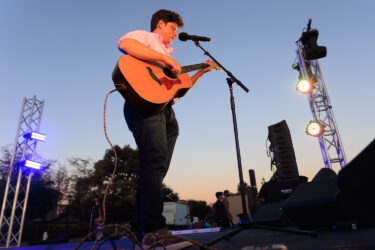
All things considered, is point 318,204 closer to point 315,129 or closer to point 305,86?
point 315,129

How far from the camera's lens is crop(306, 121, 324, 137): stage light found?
7153mm

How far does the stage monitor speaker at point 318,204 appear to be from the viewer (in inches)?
76.9

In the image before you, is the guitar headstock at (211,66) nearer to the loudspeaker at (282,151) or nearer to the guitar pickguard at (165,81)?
the guitar pickguard at (165,81)

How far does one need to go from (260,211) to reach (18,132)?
936cm

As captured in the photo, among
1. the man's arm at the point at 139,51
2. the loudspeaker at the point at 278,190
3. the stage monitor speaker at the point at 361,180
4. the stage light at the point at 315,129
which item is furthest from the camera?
the stage light at the point at 315,129

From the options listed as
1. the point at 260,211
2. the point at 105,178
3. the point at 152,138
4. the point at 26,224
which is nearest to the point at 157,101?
the point at 152,138

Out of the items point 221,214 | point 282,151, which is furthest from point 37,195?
point 282,151

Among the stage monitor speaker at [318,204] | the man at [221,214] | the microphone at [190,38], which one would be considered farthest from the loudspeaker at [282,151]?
→ the microphone at [190,38]

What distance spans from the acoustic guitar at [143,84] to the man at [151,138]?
0.06 meters

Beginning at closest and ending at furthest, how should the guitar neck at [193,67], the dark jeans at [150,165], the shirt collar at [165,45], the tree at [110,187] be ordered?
the dark jeans at [150,165] < the shirt collar at [165,45] < the guitar neck at [193,67] < the tree at [110,187]

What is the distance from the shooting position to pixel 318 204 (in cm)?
199

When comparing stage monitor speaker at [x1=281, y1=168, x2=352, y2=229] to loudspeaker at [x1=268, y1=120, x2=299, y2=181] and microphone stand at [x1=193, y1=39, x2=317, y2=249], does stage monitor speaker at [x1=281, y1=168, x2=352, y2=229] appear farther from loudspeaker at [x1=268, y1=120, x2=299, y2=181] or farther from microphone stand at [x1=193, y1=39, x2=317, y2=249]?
loudspeaker at [x1=268, y1=120, x2=299, y2=181]

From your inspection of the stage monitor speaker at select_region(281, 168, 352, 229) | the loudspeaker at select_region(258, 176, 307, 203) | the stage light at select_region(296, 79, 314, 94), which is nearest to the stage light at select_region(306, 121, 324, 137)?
the stage light at select_region(296, 79, 314, 94)

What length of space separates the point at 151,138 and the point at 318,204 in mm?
1497
